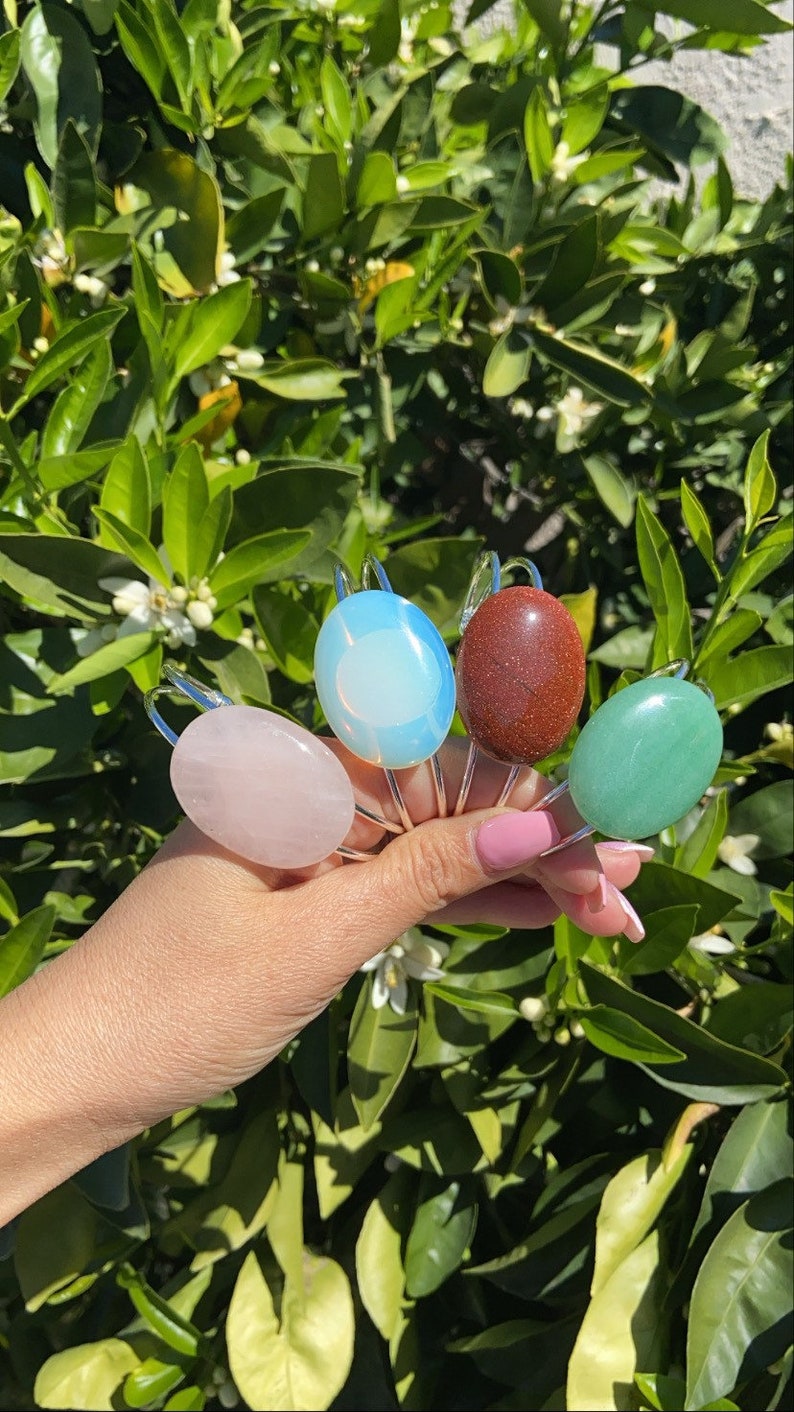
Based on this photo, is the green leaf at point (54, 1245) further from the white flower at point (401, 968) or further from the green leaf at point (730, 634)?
the green leaf at point (730, 634)

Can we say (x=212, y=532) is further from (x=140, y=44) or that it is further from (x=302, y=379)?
(x=140, y=44)

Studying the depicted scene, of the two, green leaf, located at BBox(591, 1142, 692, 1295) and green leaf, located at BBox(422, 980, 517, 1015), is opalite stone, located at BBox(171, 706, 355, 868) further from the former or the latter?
green leaf, located at BBox(591, 1142, 692, 1295)

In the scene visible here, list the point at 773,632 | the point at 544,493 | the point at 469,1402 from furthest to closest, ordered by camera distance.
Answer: the point at 544,493
the point at 469,1402
the point at 773,632

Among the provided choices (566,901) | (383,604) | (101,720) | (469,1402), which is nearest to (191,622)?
(101,720)

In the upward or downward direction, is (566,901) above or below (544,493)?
above

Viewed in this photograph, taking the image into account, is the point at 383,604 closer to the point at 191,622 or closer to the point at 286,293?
the point at 191,622

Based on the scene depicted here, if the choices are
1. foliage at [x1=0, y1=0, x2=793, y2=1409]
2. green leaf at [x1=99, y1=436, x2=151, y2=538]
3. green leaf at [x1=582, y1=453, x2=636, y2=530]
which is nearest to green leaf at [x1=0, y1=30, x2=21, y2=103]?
foliage at [x1=0, y1=0, x2=793, y2=1409]
